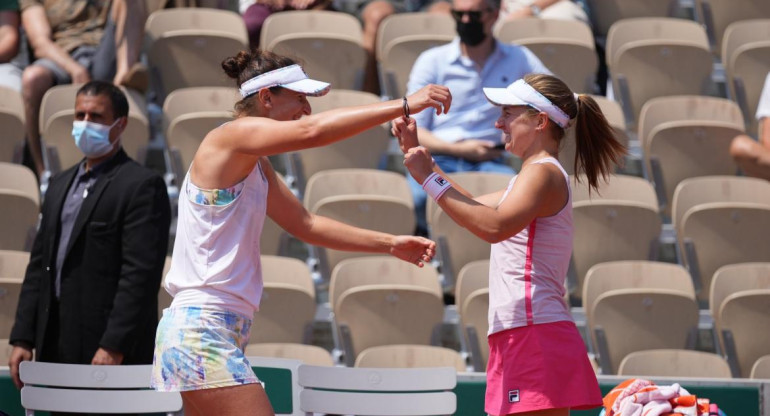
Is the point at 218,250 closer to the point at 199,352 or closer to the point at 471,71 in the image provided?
the point at 199,352

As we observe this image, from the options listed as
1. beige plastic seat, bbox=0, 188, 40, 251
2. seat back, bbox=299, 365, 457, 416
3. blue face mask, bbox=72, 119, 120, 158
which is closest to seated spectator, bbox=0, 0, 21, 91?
beige plastic seat, bbox=0, 188, 40, 251

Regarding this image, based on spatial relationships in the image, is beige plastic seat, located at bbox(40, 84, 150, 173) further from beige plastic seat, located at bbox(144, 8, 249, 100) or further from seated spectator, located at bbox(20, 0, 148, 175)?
beige plastic seat, located at bbox(144, 8, 249, 100)

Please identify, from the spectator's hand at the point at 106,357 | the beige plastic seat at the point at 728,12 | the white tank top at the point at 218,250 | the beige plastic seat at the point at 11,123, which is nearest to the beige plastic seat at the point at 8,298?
the spectator's hand at the point at 106,357

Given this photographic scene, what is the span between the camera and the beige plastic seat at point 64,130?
6531 mm

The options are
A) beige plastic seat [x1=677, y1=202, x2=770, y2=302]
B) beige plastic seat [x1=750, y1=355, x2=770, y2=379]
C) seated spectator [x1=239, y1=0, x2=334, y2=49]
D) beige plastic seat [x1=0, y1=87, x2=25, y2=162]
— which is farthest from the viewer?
seated spectator [x1=239, y1=0, x2=334, y2=49]

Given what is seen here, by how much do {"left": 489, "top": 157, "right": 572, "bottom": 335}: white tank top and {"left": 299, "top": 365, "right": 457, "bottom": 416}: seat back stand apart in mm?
975

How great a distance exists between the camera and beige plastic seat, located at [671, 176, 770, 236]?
6.54m

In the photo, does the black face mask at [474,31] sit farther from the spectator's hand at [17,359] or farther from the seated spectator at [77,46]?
the spectator's hand at [17,359]

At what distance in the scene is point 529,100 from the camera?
3705 mm

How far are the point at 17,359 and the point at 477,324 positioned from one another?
2.09 m

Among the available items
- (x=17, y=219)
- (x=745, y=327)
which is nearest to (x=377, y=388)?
(x=745, y=327)

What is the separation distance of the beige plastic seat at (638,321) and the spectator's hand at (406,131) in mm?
2335

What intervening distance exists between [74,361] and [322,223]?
1.42m

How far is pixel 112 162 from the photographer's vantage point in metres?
5.00
